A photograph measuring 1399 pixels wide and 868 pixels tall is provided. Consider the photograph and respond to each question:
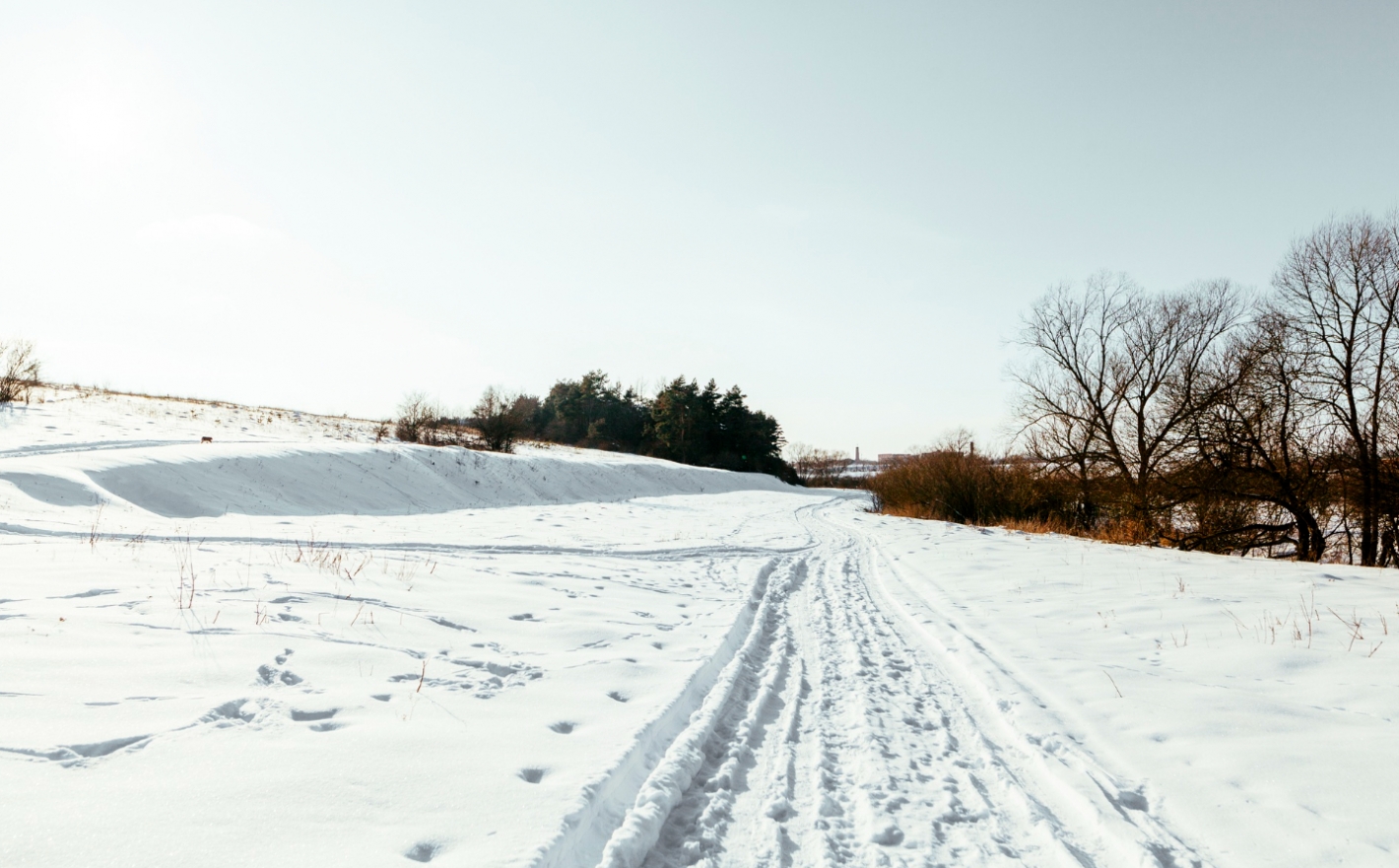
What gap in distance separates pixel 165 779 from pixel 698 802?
81.5 inches

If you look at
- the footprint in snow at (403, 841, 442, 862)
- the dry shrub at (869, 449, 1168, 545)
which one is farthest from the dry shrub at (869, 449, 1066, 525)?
the footprint in snow at (403, 841, 442, 862)

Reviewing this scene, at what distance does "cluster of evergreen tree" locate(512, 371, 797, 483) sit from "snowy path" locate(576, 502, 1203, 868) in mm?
52455

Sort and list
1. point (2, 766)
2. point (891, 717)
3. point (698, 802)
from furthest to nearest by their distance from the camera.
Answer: point (891, 717)
point (698, 802)
point (2, 766)

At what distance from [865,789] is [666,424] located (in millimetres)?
55080

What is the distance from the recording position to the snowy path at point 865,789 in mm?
2543

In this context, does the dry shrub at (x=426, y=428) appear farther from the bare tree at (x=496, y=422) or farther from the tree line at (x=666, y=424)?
the tree line at (x=666, y=424)

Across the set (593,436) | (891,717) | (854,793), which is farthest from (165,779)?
(593,436)

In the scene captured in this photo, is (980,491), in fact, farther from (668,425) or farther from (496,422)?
(668,425)

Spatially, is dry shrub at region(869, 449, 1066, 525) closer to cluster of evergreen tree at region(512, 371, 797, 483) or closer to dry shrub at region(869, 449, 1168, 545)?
dry shrub at region(869, 449, 1168, 545)

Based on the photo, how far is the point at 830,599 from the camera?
298 inches

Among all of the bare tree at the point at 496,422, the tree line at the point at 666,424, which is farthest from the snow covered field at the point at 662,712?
the tree line at the point at 666,424

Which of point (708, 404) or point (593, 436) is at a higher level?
point (708, 404)

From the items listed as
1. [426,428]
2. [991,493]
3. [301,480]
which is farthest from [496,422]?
[991,493]

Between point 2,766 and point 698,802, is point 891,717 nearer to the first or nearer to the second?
point 698,802
